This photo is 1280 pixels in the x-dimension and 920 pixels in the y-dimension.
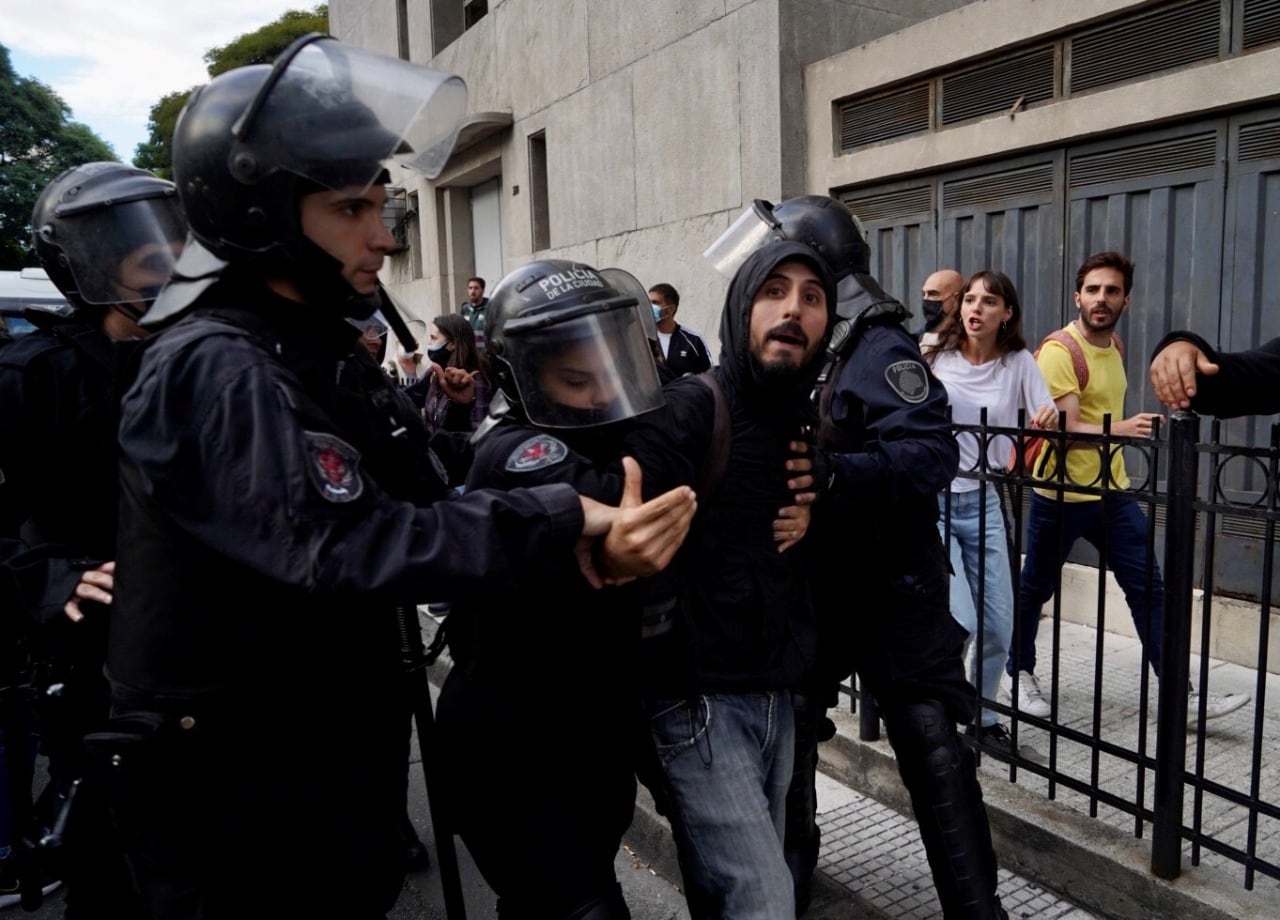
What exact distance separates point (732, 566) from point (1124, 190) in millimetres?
4391

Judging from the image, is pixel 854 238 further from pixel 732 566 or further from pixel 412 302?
pixel 412 302

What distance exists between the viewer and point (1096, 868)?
2.90 meters

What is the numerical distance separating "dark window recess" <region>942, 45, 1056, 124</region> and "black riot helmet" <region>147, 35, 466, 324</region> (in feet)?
17.2

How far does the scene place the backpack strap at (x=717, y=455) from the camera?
6.95ft

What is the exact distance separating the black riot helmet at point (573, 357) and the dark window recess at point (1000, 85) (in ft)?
16.1

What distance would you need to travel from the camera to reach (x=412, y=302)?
50.2 feet

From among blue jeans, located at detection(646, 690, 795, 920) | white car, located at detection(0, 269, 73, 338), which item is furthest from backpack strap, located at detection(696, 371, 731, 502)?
white car, located at detection(0, 269, 73, 338)

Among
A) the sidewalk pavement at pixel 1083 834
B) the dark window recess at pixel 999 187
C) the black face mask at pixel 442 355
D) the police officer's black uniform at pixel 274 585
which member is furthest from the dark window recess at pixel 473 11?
the police officer's black uniform at pixel 274 585

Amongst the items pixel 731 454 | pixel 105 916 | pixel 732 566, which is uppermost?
pixel 731 454

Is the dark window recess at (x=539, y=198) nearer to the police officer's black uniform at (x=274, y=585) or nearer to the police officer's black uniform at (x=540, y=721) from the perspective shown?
the police officer's black uniform at (x=540, y=721)

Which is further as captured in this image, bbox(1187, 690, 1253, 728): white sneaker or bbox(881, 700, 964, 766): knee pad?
bbox(1187, 690, 1253, 728): white sneaker

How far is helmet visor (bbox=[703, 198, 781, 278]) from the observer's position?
324 cm

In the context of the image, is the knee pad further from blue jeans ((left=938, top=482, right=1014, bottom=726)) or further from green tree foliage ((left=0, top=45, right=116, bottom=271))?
green tree foliage ((left=0, top=45, right=116, bottom=271))

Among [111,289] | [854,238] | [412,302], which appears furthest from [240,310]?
[412,302]
